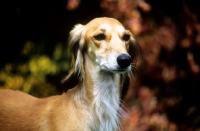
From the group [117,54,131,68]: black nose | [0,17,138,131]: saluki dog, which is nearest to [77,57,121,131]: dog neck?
[0,17,138,131]: saluki dog

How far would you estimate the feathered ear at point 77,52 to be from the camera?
5.40 metres

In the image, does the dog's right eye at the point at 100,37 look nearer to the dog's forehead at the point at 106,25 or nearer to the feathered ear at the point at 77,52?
the dog's forehead at the point at 106,25

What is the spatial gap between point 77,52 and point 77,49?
0.03 meters

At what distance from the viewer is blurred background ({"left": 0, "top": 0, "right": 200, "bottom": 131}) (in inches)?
254

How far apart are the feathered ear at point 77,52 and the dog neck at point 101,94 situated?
0.06 meters

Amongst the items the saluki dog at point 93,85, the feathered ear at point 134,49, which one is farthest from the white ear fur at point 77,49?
the feathered ear at point 134,49

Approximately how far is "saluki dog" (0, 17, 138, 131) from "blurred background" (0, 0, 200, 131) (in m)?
0.25

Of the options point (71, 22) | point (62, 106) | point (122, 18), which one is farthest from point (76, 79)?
point (71, 22)

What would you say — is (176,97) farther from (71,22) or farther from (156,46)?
(71,22)

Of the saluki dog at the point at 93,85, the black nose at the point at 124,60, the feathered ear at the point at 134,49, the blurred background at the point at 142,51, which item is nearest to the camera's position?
the black nose at the point at 124,60

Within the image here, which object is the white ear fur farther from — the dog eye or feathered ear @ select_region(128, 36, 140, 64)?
feathered ear @ select_region(128, 36, 140, 64)

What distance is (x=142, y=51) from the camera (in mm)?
6301

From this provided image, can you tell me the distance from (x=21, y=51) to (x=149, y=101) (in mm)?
2064

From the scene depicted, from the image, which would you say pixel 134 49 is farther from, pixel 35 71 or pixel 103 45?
pixel 35 71
